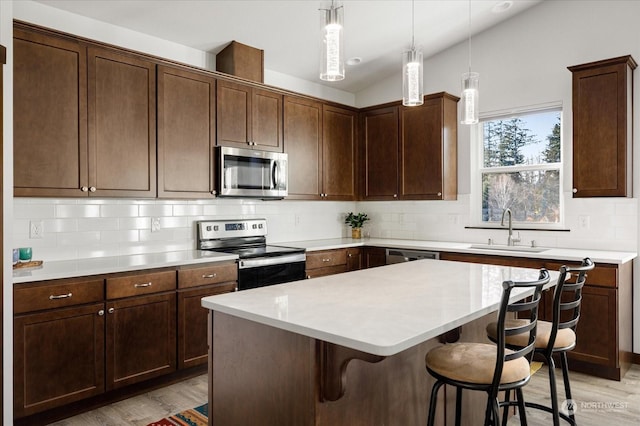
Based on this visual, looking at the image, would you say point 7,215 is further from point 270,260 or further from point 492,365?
point 492,365

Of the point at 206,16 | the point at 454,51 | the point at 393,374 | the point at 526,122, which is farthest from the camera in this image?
the point at 454,51

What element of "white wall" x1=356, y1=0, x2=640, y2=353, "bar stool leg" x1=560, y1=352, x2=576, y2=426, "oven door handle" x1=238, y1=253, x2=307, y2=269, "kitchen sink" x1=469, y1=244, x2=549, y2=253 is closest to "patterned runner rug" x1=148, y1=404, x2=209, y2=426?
"oven door handle" x1=238, y1=253, x2=307, y2=269

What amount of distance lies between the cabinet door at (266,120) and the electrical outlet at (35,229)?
6.14 ft

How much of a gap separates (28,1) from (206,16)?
4.04 ft

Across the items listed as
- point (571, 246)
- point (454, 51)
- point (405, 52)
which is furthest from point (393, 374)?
point (454, 51)

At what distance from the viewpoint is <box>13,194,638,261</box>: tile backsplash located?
3.18m

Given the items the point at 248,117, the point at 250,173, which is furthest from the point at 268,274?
the point at 248,117

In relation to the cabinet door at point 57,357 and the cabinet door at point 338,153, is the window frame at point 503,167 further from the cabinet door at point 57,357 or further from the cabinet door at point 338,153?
the cabinet door at point 57,357

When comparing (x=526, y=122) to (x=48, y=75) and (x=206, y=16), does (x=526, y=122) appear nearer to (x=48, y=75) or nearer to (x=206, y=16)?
(x=206, y=16)

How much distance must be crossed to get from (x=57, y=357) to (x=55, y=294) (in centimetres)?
39

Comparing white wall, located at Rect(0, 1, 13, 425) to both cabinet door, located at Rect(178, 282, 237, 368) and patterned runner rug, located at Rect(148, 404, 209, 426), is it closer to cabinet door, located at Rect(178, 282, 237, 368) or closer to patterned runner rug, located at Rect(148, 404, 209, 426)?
patterned runner rug, located at Rect(148, 404, 209, 426)

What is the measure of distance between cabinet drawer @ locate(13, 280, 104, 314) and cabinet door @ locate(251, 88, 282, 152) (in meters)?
1.98

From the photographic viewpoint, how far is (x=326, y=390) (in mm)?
1518

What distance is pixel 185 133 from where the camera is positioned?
11.8 feet
